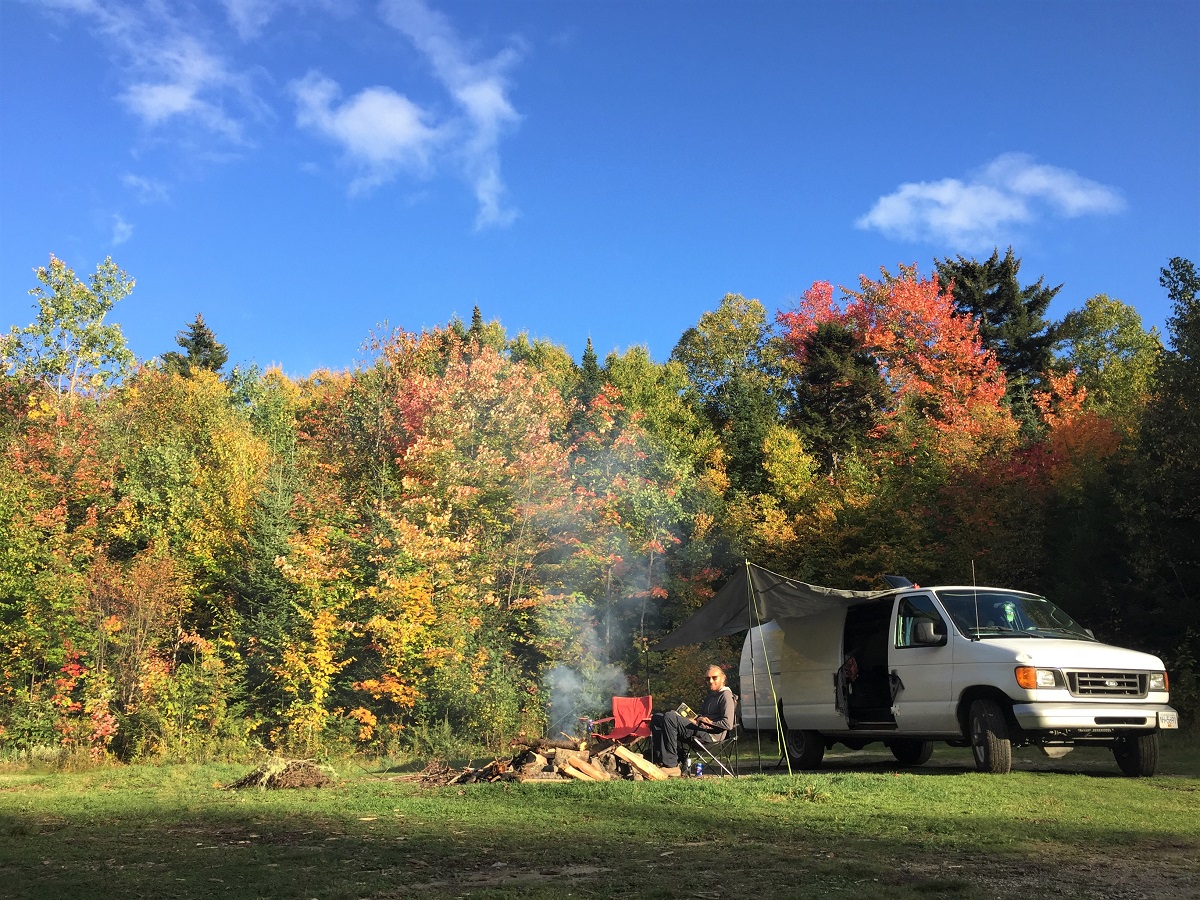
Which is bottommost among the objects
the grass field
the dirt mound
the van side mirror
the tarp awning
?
the dirt mound

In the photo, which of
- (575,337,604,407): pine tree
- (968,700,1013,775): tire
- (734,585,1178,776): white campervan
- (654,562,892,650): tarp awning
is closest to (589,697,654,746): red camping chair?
(734,585,1178,776): white campervan

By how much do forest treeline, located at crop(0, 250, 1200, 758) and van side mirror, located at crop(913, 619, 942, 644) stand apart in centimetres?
905

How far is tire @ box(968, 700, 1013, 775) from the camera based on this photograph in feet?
31.7

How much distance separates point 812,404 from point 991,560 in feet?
54.0

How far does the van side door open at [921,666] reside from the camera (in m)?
10.2

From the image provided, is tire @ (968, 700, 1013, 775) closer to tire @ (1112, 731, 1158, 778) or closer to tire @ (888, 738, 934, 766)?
tire @ (1112, 731, 1158, 778)

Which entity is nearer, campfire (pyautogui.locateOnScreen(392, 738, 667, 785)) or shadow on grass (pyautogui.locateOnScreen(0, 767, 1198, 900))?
shadow on grass (pyautogui.locateOnScreen(0, 767, 1198, 900))

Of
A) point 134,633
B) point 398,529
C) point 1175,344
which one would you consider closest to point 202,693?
point 134,633

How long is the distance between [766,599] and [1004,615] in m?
2.70

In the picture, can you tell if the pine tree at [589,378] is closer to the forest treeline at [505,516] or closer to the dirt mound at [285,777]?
the forest treeline at [505,516]

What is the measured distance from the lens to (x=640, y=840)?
21.5ft

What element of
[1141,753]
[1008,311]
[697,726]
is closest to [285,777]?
[697,726]

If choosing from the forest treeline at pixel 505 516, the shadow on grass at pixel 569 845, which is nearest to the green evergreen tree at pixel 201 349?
the forest treeline at pixel 505 516

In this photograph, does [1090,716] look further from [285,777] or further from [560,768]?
[285,777]
